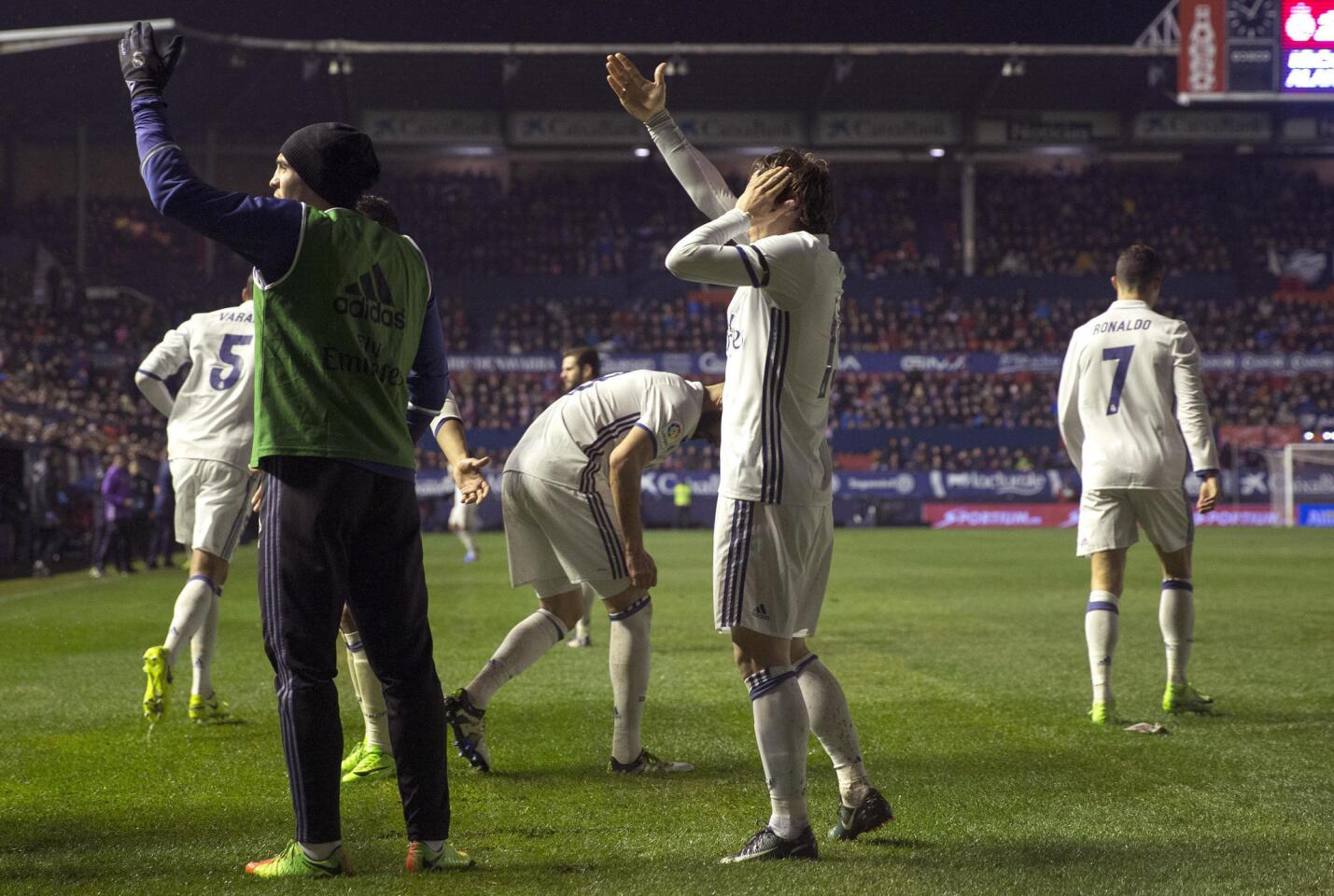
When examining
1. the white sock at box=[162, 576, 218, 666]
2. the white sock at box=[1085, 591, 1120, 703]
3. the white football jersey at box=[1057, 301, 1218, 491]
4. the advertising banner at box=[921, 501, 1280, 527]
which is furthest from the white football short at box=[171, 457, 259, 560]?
the advertising banner at box=[921, 501, 1280, 527]

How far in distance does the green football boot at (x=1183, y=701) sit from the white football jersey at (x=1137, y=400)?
1081 mm

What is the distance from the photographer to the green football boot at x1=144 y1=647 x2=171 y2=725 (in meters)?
5.56

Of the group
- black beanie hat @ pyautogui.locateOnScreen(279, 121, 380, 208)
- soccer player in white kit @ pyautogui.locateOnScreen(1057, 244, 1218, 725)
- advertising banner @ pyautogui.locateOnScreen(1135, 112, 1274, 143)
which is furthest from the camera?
advertising banner @ pyautogui.locateOnScreen(1135, 112, 1274, 143)

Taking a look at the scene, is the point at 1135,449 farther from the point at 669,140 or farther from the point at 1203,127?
the point at 1203,127

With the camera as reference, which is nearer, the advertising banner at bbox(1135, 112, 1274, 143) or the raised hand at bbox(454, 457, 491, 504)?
the raised hand at bbox(454, 457, 491, 504)

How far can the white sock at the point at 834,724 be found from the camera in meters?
4.30

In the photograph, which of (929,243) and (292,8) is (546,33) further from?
(929,243)

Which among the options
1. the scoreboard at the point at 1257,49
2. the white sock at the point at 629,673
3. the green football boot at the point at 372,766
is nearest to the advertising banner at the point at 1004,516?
the scoreboard at the point at 1257,49

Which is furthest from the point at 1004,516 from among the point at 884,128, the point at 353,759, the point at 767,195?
the point at 767,195

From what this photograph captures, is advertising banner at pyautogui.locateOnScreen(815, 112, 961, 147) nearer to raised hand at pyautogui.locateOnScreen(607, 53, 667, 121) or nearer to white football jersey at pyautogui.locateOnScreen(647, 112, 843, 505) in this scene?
raised hand at pyautogui.locateOnScreen(607, 53, 667, 121)

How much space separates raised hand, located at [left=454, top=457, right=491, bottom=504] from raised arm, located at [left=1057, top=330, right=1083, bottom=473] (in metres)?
3.36

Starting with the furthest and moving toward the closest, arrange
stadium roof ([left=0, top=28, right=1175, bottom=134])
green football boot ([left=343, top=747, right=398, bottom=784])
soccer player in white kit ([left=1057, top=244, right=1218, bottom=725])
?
1. stadium roof ([left=0, top=28, right=1175, bottom=134])
2. soccer player in white kit ([left=1057, top=244, right=1218, bottom=725])
3. green football boot ([left=343, top=747, right=398, bottom=784])

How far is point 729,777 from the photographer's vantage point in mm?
5301

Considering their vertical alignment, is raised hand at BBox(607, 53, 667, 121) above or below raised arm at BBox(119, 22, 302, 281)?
above
